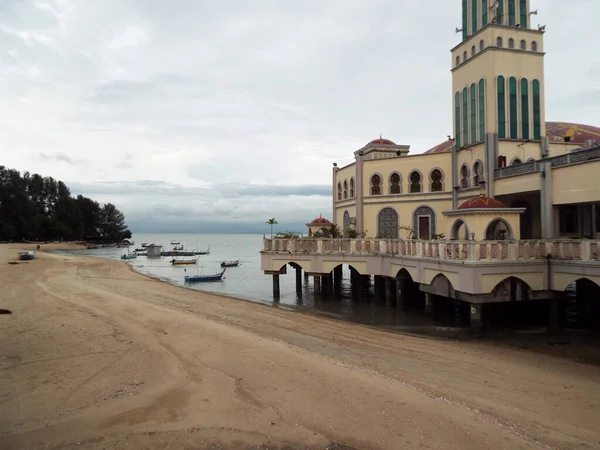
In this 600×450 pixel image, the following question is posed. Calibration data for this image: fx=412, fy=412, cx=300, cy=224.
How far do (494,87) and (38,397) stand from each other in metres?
27.2

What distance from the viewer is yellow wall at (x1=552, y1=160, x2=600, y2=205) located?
57.5 ft

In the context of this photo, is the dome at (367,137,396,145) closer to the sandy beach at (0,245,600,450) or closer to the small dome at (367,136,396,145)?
the small dome at (367,136,396,145)

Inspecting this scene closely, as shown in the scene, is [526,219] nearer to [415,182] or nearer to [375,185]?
[415,182]

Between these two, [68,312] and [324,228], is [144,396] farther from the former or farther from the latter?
[324,228]

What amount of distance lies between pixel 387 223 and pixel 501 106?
34.4 ft

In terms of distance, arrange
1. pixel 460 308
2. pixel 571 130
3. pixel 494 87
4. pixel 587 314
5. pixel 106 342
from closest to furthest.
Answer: pixel 106 342 → pixel 587 314 → pixel 460 308 → pixel 494 87 → pixel 571 130

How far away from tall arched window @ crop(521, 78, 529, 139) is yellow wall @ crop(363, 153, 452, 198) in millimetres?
4638

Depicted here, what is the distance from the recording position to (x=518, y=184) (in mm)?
22234

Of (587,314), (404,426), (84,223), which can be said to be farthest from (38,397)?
(84,223)

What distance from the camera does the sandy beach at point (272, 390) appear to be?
320 inches

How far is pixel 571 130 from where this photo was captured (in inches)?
1209

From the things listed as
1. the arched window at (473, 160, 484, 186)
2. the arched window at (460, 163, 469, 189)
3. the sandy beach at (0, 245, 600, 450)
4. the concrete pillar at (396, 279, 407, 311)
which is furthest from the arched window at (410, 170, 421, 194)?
the sandy beach at (0, 245, 600, 450)

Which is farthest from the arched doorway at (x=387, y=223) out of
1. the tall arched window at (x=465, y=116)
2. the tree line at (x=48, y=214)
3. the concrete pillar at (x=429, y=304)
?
the tree line at (x=48, y=214)

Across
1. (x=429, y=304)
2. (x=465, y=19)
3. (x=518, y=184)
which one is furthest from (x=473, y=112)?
(x=429, y=304)
